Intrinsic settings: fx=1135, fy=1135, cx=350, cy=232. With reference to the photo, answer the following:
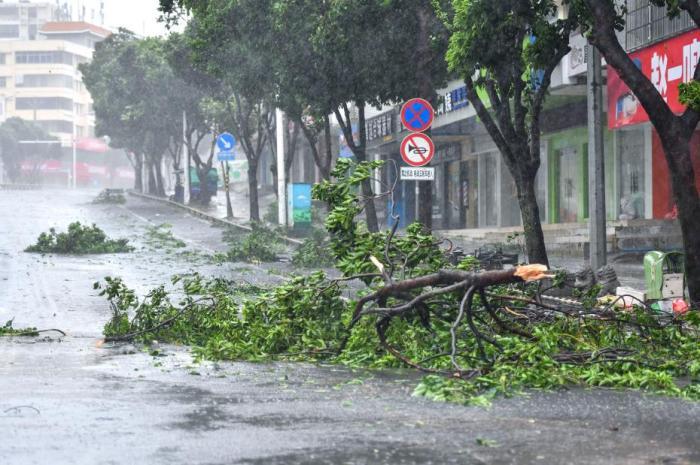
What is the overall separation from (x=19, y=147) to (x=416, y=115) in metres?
106

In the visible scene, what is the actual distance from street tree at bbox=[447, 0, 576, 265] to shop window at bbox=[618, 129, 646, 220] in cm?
1108

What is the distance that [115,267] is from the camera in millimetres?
24906

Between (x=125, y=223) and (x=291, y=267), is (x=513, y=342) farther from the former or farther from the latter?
(x=125, y=223)

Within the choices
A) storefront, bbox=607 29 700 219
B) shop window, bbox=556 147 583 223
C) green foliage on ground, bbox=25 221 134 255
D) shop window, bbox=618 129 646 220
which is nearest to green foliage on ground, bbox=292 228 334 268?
green foliage on ground, bbox=25 221 134 255

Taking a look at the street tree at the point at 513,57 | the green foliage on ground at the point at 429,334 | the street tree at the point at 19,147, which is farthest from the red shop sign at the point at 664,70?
the street tree at the point at 19,147

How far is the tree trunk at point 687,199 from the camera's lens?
13.4 m

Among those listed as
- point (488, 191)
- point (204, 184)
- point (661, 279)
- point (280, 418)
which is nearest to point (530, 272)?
point (280, 418)

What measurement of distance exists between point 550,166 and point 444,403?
3007cm

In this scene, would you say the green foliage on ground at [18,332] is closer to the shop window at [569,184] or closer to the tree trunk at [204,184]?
the shop window at [569,184]

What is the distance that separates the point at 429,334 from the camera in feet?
34.7

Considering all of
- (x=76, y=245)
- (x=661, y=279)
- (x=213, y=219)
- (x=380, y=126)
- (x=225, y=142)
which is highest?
(x=380, y=126)

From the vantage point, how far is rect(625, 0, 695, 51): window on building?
77.8 ft

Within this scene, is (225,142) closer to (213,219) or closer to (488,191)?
(213,219)

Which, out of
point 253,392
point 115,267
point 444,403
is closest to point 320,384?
point 253,392
